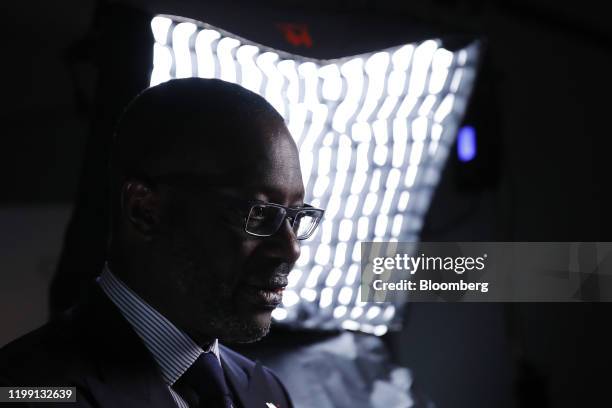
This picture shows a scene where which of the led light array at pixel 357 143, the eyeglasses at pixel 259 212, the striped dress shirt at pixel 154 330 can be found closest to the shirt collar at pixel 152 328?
the striped dress shirt at pixel 154 330

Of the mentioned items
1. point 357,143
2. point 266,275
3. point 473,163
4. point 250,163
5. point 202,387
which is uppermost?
point 473,163

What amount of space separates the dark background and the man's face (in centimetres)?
18

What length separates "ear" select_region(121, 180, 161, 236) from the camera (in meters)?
0.75

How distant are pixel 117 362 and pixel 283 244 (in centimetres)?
20

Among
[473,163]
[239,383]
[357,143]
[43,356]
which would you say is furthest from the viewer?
[473,163]

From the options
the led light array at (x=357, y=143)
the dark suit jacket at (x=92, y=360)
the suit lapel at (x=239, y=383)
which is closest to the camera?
the dark suit jacket at (x=92, y=360)

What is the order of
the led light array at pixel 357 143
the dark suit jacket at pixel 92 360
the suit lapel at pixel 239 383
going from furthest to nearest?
the led light array at pixel 357 143, the suit lapel at pixel 239 383, the dark suit jacket at pixel 92 360

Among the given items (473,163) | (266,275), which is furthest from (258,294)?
(473,163)

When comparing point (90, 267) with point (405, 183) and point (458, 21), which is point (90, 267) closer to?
point (405, 183)

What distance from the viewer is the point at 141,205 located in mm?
754

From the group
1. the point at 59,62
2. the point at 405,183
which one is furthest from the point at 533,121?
the point at 59,62

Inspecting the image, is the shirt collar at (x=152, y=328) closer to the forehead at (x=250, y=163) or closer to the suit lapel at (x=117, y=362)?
the suit lapel at (x=117, y=362)

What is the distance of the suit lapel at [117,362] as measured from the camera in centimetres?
69

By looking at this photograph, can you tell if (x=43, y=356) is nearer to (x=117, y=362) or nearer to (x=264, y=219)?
(x=117, y=362)
